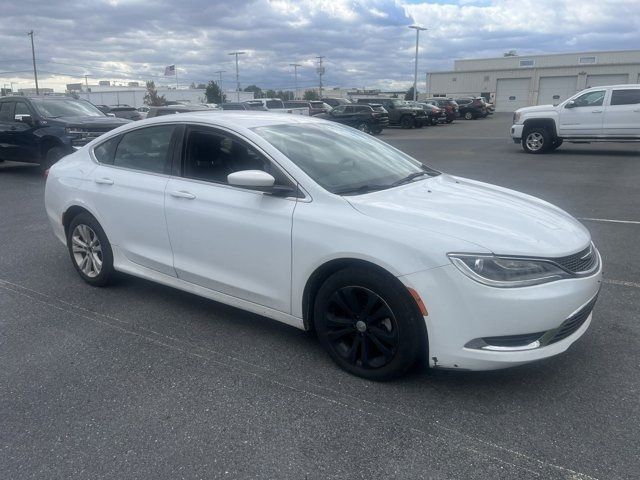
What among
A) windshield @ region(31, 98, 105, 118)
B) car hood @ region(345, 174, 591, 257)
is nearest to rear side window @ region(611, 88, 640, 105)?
car hood @ region(345, 174, 591, 257)

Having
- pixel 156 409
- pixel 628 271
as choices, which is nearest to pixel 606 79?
pixel 628 271

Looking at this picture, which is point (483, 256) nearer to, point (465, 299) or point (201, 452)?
point (465, 299)

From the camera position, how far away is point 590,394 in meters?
3.12

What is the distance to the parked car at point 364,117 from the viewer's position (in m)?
27.0

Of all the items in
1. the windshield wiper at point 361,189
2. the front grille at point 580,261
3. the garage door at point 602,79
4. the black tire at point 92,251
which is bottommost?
the black tire at point 92,251

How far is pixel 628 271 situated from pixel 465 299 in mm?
3285

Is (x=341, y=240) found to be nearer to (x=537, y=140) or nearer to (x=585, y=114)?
(x=585, y=114)

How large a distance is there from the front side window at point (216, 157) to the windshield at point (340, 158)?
0.18 meters

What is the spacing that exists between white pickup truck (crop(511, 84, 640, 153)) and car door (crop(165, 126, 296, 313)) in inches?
570

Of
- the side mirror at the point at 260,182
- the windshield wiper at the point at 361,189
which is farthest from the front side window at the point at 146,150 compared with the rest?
the windshield wiper at the point at 361,189

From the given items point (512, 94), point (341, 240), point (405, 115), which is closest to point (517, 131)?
point (341, 240)

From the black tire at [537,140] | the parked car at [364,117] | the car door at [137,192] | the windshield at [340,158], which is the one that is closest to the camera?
the windshield at [340,158]

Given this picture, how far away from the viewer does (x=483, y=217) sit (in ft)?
10.5

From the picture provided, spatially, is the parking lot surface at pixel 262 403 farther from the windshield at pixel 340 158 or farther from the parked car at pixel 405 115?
the parked car at pixel 405 115
